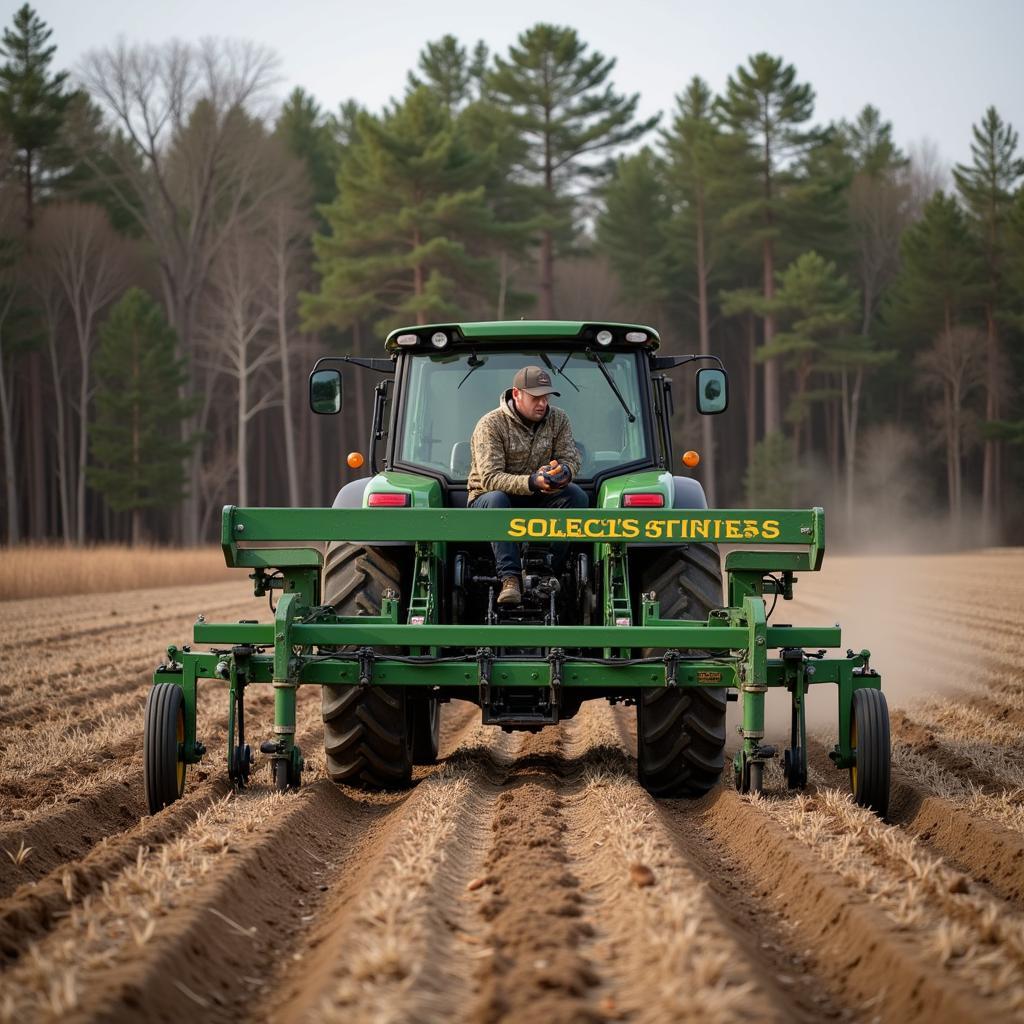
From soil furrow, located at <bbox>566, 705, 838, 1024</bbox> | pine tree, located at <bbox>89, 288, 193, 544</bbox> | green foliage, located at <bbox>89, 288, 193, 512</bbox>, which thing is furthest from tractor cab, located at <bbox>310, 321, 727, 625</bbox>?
green foliage, located at <bbox>89, 288, 193, 512</bbox>

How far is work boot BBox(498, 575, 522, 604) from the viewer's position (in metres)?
6.57

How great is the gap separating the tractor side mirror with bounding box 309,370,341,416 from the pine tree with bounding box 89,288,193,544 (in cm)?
3455

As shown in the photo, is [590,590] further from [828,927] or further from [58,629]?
[58,629]

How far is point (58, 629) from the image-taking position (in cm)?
1580

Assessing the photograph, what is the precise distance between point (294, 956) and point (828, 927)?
1687 mm

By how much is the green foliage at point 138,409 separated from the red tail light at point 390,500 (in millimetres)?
36207

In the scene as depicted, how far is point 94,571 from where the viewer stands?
2483 centimetres

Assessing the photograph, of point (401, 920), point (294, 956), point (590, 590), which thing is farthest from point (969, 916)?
point (590, 590)

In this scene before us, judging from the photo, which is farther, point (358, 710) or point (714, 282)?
point (714, 282)

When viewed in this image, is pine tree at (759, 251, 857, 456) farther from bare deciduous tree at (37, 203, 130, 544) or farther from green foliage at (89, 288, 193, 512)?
bare deciduous tree at (37, 203, 130, 544)

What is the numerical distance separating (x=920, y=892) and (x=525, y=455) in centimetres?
328

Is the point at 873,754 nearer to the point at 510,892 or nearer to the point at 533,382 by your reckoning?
the point at 510,892

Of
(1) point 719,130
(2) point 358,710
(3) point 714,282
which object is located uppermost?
(1) point 719,130

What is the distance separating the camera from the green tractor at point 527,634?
6.26 m
